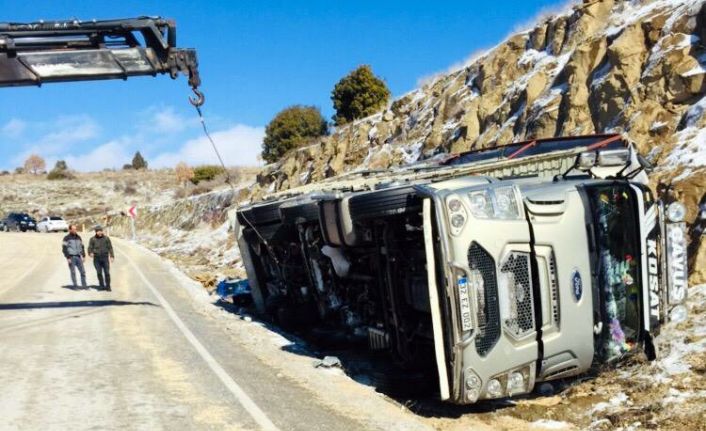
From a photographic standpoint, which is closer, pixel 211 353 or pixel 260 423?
pixel 260 423

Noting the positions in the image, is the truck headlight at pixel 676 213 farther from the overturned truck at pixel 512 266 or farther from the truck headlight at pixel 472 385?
the truck headlight at pixel 472 385

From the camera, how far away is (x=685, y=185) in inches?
371

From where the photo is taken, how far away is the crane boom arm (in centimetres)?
1057

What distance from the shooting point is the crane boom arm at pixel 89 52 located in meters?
10.6

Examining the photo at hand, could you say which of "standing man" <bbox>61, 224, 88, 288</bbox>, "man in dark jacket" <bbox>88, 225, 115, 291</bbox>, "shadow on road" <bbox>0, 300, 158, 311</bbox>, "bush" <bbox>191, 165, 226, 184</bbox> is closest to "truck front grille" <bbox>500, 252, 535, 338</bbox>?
"shadow on road" <bbox>0, 300, 158, 311</bbox>

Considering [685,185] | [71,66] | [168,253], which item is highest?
[71,66]

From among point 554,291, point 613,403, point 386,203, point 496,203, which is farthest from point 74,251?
point 613,403

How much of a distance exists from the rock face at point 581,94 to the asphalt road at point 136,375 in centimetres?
627

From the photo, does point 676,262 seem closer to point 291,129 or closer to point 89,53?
point 89,53

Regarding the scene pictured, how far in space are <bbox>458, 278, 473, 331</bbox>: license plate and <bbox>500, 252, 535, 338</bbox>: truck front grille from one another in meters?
0.36

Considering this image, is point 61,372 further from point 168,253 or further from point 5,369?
point 168,253

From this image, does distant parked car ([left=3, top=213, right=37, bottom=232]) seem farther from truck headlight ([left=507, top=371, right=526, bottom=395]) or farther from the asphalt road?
truck headlight ([left=507, top=371, right=526, bottom=395])

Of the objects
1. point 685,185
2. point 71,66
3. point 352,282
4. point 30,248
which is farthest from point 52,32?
point 30,248

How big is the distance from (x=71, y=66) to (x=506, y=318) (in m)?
8.23
